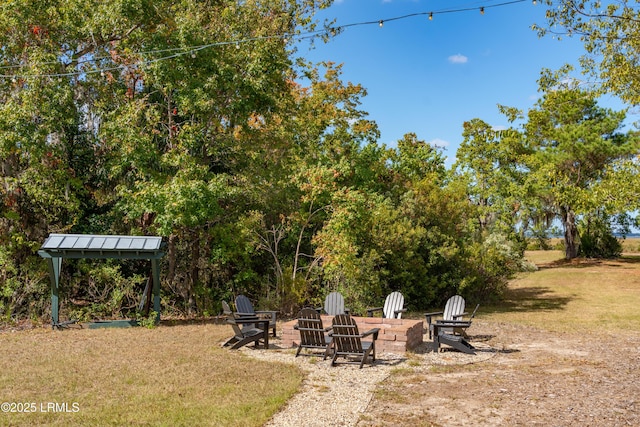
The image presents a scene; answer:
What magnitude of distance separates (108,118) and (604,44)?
11.8m

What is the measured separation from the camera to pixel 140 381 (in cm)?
629

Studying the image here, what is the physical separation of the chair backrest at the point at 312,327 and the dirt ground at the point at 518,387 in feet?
4.62

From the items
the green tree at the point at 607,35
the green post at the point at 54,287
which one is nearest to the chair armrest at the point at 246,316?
the green post at the point at 54,287

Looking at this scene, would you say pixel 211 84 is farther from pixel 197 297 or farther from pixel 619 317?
pixel 619 317

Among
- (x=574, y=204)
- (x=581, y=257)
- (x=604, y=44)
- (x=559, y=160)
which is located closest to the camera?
(x=604, y=44)

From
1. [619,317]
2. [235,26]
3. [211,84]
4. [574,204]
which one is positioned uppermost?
[235,26]

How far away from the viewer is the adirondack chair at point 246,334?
27.9 feet

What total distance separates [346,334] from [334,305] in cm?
321

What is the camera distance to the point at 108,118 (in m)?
12.4

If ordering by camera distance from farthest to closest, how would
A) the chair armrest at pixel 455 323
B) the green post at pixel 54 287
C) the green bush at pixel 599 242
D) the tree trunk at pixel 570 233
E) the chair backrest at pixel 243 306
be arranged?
the green bush at pixel 599 242 < the tree trunk at pixel 570 233 < the green post at pixel 54 287 < the chair backrest at pixel 243 306 < the chair armrest at pixel 455 323

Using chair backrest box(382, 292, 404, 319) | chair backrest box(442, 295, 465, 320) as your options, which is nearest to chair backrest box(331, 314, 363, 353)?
chair backrest box(442, 295, 465, 320)

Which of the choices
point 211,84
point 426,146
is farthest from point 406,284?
point 426,146

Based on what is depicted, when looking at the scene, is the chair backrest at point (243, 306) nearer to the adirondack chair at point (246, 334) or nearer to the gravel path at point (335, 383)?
the adirondack chair at point (246, 334)

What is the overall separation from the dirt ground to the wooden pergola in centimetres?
635
